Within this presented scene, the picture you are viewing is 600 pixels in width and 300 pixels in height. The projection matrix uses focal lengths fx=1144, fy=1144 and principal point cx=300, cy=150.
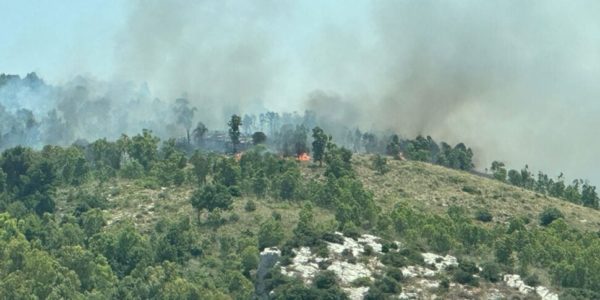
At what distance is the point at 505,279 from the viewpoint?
16312 centimetres

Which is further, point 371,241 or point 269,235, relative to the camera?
point 269,235

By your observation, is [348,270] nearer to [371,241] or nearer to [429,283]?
[429,283]

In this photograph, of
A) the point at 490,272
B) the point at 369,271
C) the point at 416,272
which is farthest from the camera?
the point at 416,272

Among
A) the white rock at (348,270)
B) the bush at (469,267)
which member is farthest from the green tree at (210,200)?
the bush at (469,267)

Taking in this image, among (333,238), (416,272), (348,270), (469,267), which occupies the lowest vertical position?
(348,270)

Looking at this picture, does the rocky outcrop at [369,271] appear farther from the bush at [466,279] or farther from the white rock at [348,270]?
the bush at [466,279]

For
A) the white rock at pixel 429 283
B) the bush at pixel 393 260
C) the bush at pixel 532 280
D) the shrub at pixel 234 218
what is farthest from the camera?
the shrub at pixel 234 218

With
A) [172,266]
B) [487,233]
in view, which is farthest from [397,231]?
[172,266]

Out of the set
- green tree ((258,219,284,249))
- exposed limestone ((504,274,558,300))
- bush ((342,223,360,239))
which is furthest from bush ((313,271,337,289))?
exposed limestone ((504,274,558,300))

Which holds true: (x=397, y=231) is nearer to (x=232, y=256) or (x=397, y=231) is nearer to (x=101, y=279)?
(x=232, y=256)

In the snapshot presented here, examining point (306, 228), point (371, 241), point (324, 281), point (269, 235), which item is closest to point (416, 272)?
Answer: point (371, 241)

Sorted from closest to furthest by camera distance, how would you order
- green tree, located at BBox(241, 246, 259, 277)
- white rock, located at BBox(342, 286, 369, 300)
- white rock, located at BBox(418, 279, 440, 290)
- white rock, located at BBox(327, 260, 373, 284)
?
white rock, located at BBox(342, 286, 369, 300)
white rock, located at BBox(418, 279, 440, 290)
white rock, located at BBox(327, 260, 373, 284)
green tree, located at BBox(241, 246, 259, 277)

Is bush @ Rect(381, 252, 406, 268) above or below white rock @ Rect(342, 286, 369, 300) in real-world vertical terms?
above

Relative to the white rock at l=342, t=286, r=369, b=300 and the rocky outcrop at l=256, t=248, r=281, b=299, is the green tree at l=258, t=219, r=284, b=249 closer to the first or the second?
the rocky outcrop at l=256, t=248, r=281, b=299
